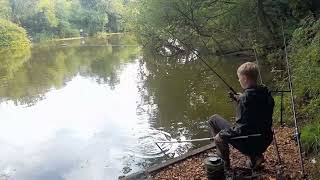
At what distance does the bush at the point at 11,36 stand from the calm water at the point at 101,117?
94.1 ft

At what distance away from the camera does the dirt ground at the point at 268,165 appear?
15.5 feet

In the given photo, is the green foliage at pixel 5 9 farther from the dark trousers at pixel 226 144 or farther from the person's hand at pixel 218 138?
the person's hand at pixel 218 138

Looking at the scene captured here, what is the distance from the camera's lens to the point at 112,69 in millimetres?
22219

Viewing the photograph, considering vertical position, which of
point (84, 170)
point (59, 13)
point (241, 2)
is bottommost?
point (84, 170)

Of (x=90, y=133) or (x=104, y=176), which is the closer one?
(x=104, y=176)

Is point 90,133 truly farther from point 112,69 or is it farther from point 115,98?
point 112,69

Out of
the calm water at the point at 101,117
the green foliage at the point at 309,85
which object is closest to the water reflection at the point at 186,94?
the calm water at the point at 101,117

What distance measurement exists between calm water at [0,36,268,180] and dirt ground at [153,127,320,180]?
1686mm

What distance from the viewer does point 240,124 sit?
4.46 metres

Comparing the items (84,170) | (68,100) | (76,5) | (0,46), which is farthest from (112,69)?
(76,5)

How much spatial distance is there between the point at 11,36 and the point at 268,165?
156 ft

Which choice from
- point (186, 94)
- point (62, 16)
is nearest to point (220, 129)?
point (186, 94)

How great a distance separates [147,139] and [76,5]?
71.6 m

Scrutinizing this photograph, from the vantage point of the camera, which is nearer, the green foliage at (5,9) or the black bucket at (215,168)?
the black bucket at (215,168)
